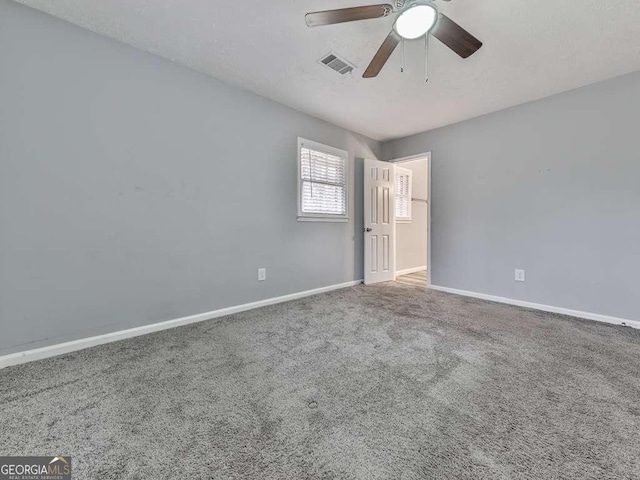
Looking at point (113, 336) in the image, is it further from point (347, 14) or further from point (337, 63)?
point (337, 63)

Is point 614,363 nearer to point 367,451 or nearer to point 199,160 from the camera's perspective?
point 367,451

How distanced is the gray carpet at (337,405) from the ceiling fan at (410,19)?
2060 millimetres

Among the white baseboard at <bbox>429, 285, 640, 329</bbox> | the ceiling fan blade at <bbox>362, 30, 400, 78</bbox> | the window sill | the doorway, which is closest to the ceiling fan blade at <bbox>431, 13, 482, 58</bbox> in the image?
the ceiling fan blade at <bbox>362, 30, 400, 78</bbox>

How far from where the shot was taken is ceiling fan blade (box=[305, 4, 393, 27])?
1410 mm

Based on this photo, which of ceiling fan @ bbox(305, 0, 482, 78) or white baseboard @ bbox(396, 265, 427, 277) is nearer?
ceiling fan @ bbox(305, 0, 482, 78)

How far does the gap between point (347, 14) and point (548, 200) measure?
2.87 metres

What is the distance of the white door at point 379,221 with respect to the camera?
157 inches

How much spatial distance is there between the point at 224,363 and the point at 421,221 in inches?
189

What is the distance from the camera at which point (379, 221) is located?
411 centimetres

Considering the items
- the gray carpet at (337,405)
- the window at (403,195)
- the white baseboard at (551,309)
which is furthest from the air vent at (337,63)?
the white baseboard at (551,309)

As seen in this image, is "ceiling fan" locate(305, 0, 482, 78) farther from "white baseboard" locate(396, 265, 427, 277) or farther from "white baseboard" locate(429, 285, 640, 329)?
"white baseboard" locate(396, 265, 427, 277)

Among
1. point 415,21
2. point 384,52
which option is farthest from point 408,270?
point 415,21

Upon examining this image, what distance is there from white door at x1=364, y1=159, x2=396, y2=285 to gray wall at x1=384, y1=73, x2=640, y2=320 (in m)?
0.71

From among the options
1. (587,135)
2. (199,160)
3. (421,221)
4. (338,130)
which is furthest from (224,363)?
(421,221)
